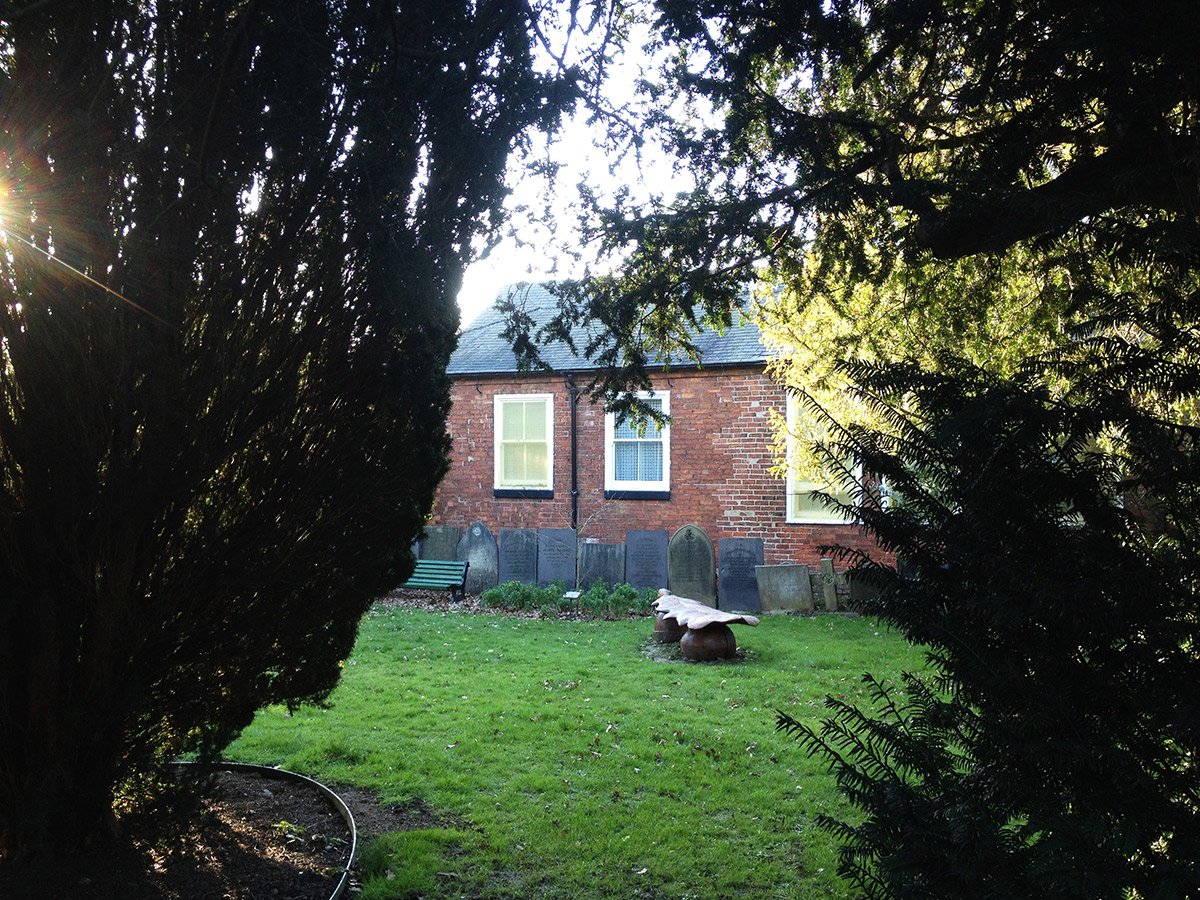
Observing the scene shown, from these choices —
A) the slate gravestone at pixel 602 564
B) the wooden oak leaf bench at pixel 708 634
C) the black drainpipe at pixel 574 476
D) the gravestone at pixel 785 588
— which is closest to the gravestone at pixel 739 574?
the gravestone at pixel 785 588

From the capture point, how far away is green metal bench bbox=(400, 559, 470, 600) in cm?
1759

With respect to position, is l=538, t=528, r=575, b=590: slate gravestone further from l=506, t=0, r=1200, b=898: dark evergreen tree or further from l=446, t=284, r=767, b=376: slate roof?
l=506, t=0, r=1200, b=898: dark evergreen tree

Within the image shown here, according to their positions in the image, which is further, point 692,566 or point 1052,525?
point 692,566

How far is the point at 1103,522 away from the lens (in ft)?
10.2

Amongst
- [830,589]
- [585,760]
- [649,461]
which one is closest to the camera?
[585,760]

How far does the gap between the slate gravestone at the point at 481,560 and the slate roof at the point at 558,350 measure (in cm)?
340

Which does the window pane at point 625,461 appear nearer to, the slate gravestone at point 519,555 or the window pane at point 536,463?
the window pane at point 536,463

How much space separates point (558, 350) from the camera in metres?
19.7

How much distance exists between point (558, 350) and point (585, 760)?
13.2 m

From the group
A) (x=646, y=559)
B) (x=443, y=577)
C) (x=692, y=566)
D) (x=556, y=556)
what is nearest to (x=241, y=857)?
(x=692, y=566)

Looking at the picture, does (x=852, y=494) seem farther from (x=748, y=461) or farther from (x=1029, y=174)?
(x=748, y=461)

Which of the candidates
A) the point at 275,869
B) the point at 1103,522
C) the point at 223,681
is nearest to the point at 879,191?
the point at 1103,522

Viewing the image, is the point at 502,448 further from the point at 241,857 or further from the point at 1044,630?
the point at 1044,630

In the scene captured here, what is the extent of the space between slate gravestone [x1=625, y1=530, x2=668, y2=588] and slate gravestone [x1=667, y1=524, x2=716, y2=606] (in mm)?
497
